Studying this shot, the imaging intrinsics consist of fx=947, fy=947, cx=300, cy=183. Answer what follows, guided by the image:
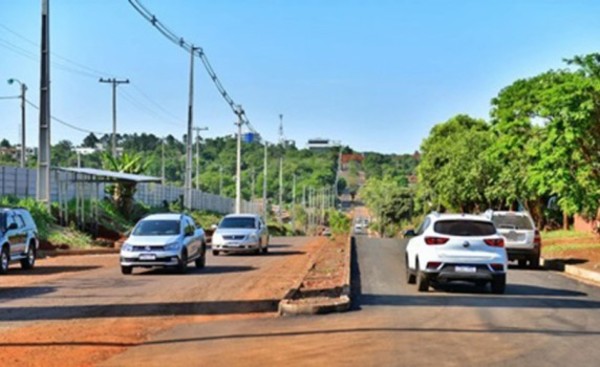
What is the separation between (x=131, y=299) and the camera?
61.6 feet

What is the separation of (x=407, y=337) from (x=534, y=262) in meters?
19.8

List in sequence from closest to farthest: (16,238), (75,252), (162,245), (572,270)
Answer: (162,245) < (16,238) < (572,270) < (75,252)

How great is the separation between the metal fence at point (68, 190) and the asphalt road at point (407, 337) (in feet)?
86.4

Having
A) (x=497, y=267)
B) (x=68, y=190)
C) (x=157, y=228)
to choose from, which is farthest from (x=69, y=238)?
(x=497, y=267)

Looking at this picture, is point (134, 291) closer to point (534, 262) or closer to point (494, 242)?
point (494, 242)

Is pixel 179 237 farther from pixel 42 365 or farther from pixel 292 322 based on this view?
pixel 42 365

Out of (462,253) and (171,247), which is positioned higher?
(462,253)

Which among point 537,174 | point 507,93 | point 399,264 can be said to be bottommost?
point 399,264

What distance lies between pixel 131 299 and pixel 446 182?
172ft

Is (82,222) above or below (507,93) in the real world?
below

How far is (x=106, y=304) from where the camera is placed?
17797 mm

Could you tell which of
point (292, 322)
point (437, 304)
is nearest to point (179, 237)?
point (437, 304)

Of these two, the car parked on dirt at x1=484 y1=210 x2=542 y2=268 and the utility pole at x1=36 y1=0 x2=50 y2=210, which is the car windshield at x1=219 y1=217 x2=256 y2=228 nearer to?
the utility pole at x1=36 y1=0 x2=50 y2=210

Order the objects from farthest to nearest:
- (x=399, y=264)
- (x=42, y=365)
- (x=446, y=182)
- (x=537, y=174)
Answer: (x=446, y=182)
(x=537, y=174)
(x=399, y=264)
(x=42, y=365)
